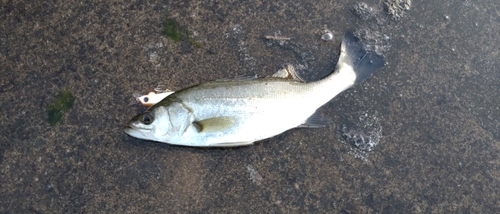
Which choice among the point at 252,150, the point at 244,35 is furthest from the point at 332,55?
the point at 252,150

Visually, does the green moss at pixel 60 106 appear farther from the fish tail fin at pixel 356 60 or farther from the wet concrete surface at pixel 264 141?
the fish tail fin at pixel 356 60

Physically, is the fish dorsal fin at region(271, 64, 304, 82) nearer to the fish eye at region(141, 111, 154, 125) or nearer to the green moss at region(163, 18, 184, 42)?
the green moss at region(163, 18, 184, 42)

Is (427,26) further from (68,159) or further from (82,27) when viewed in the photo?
(68,159)

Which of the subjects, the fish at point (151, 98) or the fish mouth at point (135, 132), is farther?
the fish at point (151, 98)

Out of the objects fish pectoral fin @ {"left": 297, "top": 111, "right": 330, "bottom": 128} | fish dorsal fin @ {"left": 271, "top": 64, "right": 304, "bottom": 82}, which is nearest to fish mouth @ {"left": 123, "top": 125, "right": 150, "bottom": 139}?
fish dorsal fin @ {"left": 271, "top": 64, "right": 304, "bottom": 82}

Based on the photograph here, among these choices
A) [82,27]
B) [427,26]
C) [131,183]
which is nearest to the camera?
[131,183]

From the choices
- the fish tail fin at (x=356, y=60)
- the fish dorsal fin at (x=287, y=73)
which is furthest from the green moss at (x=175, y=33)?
the fish tail fin at (x=356, y=60)
